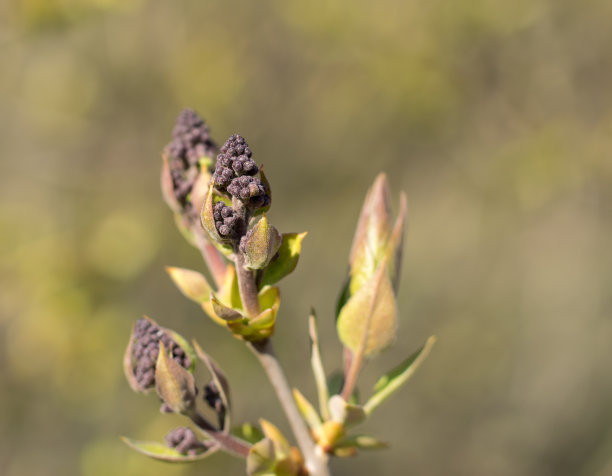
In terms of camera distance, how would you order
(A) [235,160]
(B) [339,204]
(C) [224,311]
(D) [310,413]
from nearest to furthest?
1. (A) [235,160]
2. (C) [224,311]
3. (D) [310,413]
4. (B) [339,204]

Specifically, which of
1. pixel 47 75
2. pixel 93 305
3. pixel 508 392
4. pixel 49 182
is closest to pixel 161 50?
pixel 47 75

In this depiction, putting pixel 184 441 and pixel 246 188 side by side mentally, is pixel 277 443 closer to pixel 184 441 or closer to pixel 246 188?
pixel 184 441

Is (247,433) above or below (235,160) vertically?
below

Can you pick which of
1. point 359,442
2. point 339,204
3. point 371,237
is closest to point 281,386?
point 359,442

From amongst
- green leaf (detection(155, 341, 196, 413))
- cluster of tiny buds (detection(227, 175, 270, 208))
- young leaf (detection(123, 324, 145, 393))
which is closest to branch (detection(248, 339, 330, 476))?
green leaf (detection(155, 341, 196, 413))

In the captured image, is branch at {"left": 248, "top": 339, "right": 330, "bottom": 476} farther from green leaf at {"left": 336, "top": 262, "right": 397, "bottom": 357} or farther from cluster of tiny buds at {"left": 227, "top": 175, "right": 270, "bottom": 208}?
cluster of tiny buds at {"left": 227, "top": 175, "right": 270, "bottom": 208}

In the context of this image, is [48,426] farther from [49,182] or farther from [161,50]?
[161,50]

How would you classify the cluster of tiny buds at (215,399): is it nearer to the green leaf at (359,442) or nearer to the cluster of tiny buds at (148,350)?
the cluster of tiny buds at (148,350)
